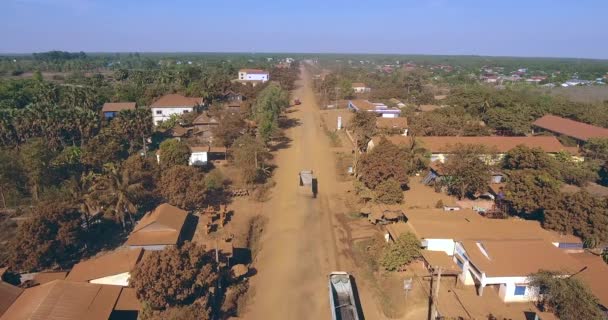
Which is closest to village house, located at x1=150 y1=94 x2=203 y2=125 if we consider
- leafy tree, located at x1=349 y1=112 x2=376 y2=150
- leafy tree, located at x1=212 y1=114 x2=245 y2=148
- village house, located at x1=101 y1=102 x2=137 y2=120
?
village house, located at x1=101 y1=102 x2=137 y2=120

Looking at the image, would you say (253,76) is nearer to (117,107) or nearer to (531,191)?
(117,107)

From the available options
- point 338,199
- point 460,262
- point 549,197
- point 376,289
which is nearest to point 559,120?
point 549,197

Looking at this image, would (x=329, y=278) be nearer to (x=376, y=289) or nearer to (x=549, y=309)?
(x=376, y=289)

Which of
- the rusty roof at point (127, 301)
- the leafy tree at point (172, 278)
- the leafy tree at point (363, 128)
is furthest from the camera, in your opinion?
the leafy tree at point (363, 128)

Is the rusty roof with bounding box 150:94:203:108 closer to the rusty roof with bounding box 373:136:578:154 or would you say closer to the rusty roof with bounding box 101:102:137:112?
the rusty roof with bounding box 101:102:137:112

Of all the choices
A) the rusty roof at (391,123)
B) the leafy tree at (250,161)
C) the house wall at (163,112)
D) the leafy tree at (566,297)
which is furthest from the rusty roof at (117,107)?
the leafy tree at (566,297)

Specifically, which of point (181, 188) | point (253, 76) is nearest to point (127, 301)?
point (181, 188)

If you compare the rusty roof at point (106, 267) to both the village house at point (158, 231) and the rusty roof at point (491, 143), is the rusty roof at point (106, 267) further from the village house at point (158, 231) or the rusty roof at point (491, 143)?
the rusty roof at point (491, 143)
